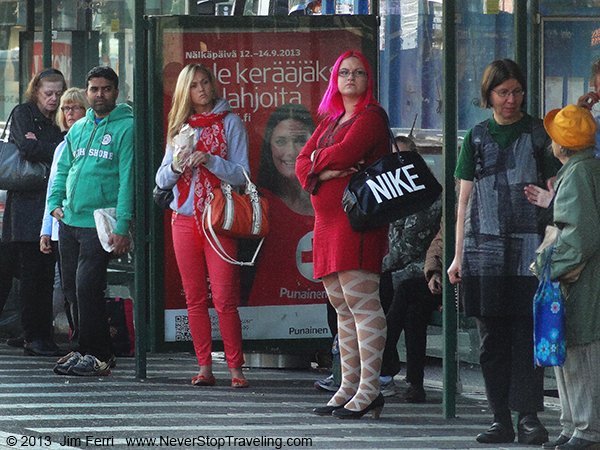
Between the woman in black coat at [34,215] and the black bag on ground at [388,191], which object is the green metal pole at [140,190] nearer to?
the woman in black coat at [34,215]

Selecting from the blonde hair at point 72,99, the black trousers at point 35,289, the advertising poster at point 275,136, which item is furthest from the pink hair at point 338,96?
the black trousers at point 35,289

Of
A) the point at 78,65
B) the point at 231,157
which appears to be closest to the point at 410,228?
the point at 231,157

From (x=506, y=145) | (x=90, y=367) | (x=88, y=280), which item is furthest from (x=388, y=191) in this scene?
(x=90, y=367)

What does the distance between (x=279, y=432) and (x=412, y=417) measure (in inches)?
45.7

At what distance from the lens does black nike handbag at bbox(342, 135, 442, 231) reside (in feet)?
29.9

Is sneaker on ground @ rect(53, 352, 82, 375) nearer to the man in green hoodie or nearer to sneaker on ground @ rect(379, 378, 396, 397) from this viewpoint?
the man in green hoodie

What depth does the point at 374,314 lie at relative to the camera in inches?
368

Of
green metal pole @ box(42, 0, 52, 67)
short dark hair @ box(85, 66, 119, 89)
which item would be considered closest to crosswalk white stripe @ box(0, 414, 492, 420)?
short dark hair @ box(85, 66, 119, 89)

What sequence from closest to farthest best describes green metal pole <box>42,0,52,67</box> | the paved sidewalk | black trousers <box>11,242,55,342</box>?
the paved sidewalk → black trousers <box>11,242,55,342</box> → green metal pole <box>42,0,52,67</box>

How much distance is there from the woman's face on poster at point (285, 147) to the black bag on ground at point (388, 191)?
1.93m

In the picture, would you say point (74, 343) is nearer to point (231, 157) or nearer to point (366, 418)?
point (231, 157)

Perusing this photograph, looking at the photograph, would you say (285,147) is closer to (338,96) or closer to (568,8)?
(338,96)

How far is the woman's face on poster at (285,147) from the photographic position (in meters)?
11.1

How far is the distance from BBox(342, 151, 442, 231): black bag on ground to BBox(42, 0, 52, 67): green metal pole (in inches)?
A: 219
